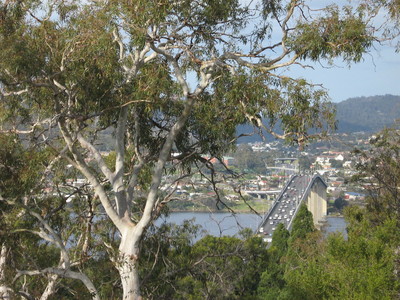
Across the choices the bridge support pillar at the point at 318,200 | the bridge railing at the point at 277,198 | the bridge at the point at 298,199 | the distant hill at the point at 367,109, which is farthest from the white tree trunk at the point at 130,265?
the distant hill at the point at 367,109

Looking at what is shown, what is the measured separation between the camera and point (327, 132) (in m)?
4.67

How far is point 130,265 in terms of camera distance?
174 inches

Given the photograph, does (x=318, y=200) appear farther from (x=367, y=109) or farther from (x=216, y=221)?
(x=367, y=109)

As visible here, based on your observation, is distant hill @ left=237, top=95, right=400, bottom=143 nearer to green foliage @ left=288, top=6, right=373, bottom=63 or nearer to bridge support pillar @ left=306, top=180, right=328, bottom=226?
bridge support pillar @ left=306, top=180, right=328, bottom=226

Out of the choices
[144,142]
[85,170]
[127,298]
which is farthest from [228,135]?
[127,298]

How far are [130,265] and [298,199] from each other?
97.1ft

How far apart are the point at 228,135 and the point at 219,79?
A: 451 millimetres

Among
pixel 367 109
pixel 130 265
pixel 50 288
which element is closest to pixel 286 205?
pixel 50 288

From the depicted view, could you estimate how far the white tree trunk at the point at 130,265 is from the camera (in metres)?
4.44

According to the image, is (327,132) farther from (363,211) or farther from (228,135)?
(363,211)

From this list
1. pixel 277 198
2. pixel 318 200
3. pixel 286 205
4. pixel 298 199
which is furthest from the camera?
pixel 318 200

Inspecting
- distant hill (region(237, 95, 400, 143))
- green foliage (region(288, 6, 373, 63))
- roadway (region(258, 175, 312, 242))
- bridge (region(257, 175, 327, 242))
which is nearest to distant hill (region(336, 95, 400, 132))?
distant hill (region(237, 95, 400, 143))

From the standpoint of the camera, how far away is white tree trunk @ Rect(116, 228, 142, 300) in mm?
4441

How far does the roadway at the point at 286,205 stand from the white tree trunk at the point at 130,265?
21.8 metres
